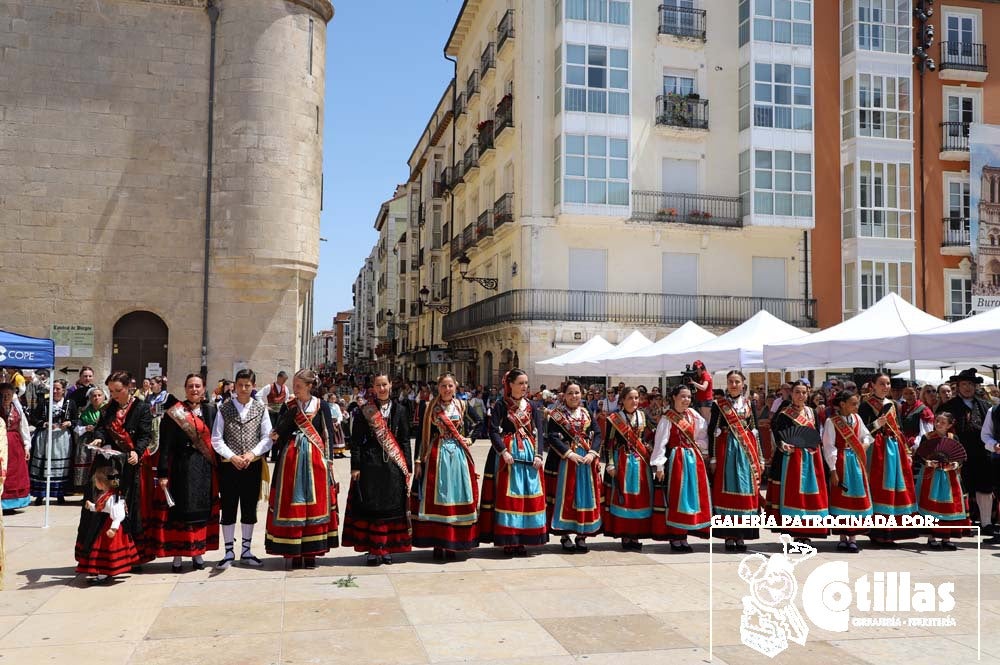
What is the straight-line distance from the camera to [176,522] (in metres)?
7.49

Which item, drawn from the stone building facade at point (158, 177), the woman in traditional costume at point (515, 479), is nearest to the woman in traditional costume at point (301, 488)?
the woman in traditional costume at point (515, 479)

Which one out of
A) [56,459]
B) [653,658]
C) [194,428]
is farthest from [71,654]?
[56,459]

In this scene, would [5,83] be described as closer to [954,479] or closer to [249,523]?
[249,523]

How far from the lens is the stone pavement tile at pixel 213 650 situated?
5.18 m

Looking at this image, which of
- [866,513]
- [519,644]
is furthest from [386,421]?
[866,513]

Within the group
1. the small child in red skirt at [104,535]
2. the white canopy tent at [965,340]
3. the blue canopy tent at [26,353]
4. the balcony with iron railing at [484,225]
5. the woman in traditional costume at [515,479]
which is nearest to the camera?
the small child in red skirt at [104,535]

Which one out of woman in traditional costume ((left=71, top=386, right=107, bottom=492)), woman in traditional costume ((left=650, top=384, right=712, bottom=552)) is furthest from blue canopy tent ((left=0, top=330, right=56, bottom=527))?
woman in traditional costume ((left=650, top=384, right=712, bottom=552))

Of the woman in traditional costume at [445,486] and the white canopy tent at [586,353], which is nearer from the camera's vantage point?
the woman in traditional costume at [445,486]

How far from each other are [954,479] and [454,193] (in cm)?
3098

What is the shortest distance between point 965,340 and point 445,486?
269 inches

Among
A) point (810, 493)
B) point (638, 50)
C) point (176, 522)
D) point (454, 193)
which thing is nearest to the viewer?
point (176, 522)

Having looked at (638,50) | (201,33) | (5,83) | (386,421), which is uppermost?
(638,50)

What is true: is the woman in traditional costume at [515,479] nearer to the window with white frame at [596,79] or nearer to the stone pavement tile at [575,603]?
the stone pavement tile at [575,603]

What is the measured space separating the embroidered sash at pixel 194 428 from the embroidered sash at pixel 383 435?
1.39 m
